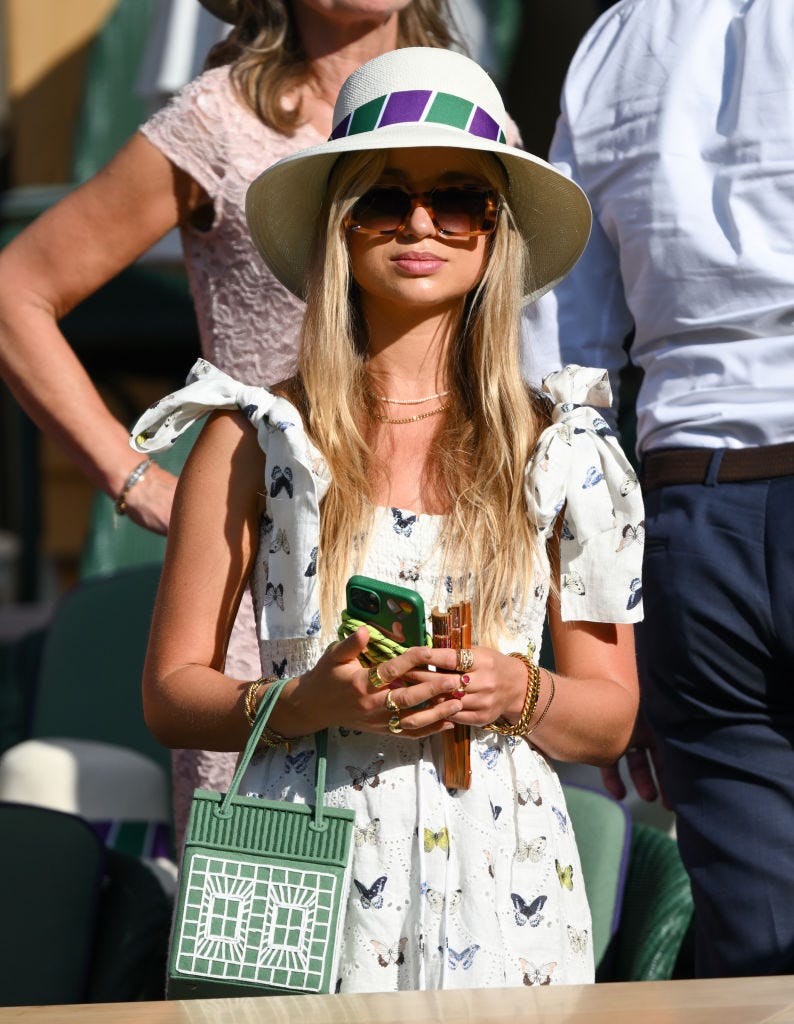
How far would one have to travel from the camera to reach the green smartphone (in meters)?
1.69

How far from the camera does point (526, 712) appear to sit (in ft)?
6.12

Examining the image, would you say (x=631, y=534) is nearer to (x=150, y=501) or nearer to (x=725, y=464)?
(x=725, y=464)

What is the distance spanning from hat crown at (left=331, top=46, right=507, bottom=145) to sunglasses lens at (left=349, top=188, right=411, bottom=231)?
85 mm

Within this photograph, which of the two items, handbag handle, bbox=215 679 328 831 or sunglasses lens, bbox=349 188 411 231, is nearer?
handbag handle, bbox=215 679 328 831

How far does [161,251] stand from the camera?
4.81 meters

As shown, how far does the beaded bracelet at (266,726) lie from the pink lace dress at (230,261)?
579mm

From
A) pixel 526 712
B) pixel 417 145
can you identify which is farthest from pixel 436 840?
pixel 417 145

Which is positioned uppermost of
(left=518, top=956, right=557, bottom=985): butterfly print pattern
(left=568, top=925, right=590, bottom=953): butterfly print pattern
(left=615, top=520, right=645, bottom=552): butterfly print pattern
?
(left=615, top=520, right=645, bottom=552): butterfly print pattern

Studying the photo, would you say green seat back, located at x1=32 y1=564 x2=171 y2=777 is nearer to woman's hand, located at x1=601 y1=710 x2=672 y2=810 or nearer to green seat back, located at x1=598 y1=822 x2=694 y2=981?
green seat back, located at x1=598 y1=822 x2=694 y2=981

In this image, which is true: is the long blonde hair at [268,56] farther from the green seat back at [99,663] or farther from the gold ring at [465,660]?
the green seat back at [99,663]

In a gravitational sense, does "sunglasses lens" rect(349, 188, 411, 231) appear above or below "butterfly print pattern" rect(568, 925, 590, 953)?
above

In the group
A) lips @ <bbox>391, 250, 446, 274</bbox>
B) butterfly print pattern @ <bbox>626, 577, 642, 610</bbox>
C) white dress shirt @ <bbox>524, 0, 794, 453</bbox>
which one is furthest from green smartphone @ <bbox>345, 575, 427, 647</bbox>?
white dress shirt @ <bbox>524, 0, 794, 453</bbox>

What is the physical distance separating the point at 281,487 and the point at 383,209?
14.7 inches

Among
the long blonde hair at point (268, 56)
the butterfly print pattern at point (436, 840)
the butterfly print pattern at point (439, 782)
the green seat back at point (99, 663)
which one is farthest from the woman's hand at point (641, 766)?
the green seat back at point (99, 663)
